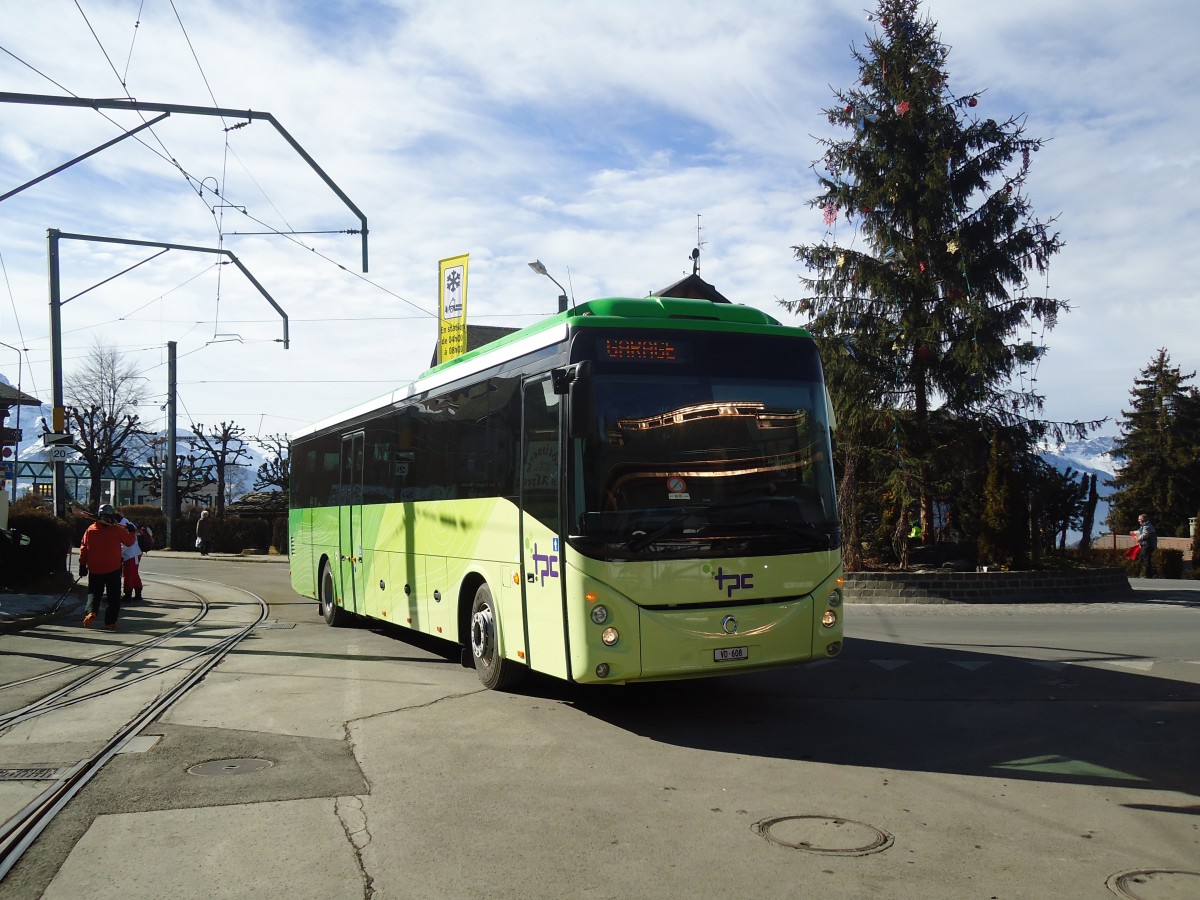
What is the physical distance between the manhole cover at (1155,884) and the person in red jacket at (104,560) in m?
13.8

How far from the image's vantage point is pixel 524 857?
522 centimetres

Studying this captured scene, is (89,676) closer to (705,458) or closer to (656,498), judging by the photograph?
(656,498)

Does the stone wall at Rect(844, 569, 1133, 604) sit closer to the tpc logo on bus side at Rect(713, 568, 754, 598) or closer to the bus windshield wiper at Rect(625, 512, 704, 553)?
the tpc logo on bus side at Rect(713, 568, 754, 598)

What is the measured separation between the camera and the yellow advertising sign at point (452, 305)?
2894cm

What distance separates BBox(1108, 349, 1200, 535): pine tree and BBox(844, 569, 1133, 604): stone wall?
109 ft

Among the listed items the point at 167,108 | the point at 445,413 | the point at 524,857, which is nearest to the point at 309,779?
the point at 524,857

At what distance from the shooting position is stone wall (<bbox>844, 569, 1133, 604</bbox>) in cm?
2017

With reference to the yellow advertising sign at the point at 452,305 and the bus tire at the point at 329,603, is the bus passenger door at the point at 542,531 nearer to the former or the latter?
the bus tire at the point at 329,603

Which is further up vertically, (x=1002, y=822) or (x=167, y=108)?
(x=167, y=108)

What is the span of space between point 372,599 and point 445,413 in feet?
13.0

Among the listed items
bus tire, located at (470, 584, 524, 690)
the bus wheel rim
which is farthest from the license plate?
the bus wheel rim

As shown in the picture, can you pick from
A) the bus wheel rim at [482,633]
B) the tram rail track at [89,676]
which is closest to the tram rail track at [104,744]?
the tram rail track at [89,676]

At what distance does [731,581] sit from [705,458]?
943 millimetres

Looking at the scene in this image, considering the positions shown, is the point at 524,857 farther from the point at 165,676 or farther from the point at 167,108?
the point at 167,108
